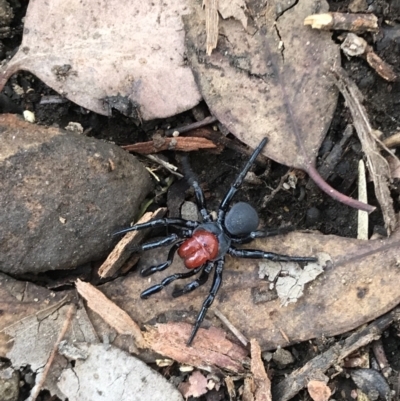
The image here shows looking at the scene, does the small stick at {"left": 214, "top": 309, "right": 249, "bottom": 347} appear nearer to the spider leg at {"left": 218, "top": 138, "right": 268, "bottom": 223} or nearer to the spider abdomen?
the spider abdomen

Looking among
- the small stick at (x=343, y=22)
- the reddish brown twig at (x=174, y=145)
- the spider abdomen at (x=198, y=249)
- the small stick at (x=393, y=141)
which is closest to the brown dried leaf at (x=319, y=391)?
the spider abdomen at (x=198, y=249)

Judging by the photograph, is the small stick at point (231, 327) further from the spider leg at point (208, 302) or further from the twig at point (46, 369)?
the twig at point (46, 369)

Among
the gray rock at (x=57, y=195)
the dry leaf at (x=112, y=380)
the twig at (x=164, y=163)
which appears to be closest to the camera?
the gray rock at (x=57, y=195)

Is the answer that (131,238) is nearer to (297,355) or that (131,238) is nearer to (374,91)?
(297,355)

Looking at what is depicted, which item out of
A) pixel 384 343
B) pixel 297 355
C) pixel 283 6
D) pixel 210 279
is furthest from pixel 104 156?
pixel 384 343

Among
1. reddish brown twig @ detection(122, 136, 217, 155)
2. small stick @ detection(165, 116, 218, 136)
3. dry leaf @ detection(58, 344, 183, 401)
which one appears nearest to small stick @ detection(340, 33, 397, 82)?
small stick @ detection(165, 116, 218, 136)
